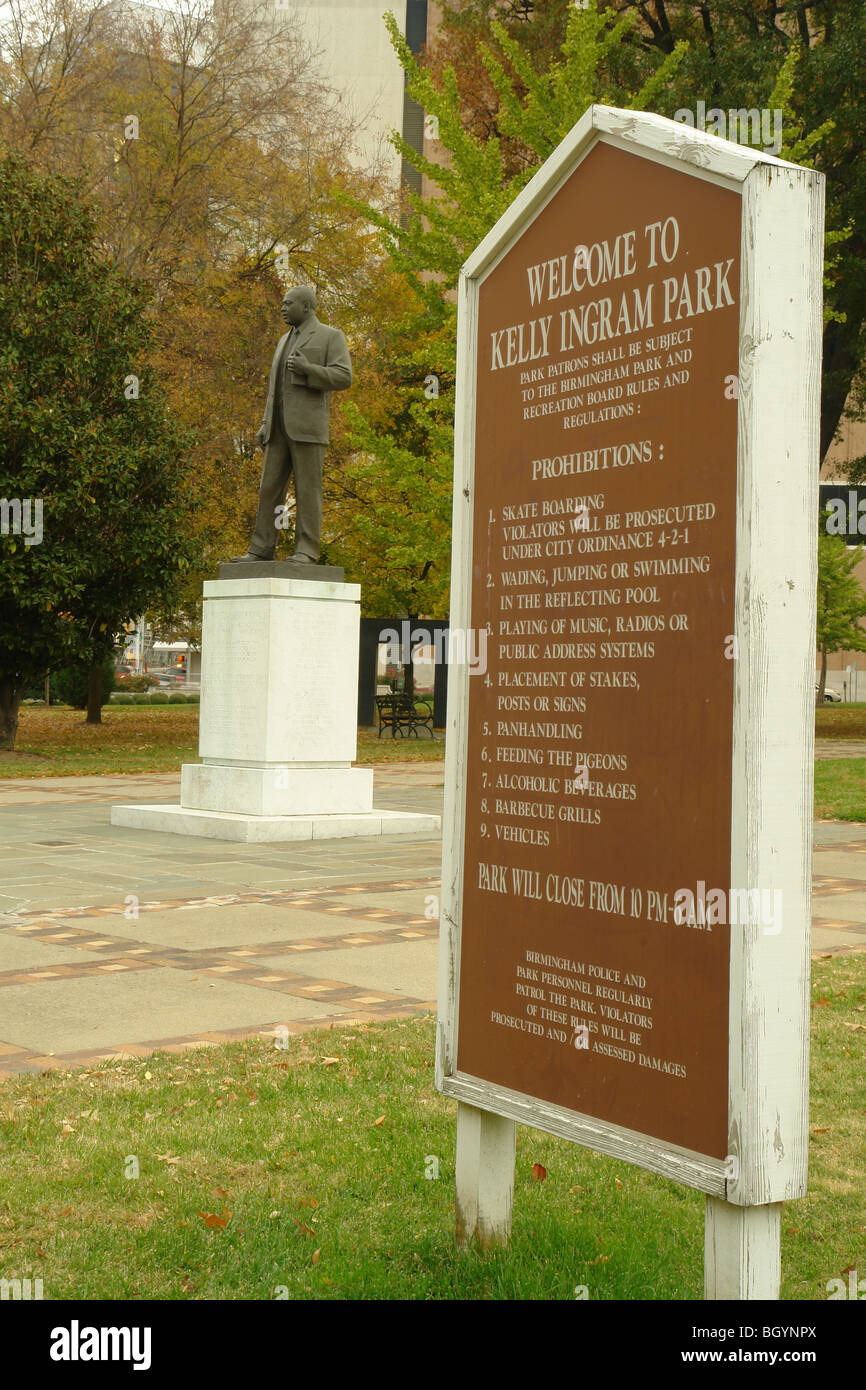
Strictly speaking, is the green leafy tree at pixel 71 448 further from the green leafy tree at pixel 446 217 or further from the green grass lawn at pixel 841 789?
the green grass lawn at pixel 841 789

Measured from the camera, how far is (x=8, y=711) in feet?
79.8

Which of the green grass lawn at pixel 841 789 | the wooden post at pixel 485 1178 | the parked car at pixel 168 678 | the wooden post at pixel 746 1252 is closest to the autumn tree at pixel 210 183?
the green grass lawn at pixel 841 789

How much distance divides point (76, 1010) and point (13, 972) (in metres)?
0.85

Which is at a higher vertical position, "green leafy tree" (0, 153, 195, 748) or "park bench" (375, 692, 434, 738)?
"green leafy tree" (0, 153, 195, 748)

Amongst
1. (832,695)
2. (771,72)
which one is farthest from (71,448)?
(832,695)

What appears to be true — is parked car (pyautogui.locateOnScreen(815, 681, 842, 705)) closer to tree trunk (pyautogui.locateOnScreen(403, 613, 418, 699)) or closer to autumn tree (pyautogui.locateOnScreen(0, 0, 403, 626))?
tree trunk (pyautogui.locateOnScreen(403, 613, 418, 699))

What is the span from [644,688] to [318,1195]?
6.27ft

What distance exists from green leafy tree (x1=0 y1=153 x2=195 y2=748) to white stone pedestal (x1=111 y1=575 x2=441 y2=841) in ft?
29.3

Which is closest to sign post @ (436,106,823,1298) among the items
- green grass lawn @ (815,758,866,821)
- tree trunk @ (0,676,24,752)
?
green grass lawn @ (815,758,866,821)

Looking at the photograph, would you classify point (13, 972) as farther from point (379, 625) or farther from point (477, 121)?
point (477, 121)

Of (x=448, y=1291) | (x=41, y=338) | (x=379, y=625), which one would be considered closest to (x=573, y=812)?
(x=448, y=1291)

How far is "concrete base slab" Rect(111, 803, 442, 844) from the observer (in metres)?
12.8

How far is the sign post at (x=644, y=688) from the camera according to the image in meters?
2.92

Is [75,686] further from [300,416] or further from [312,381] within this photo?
[312,381]
